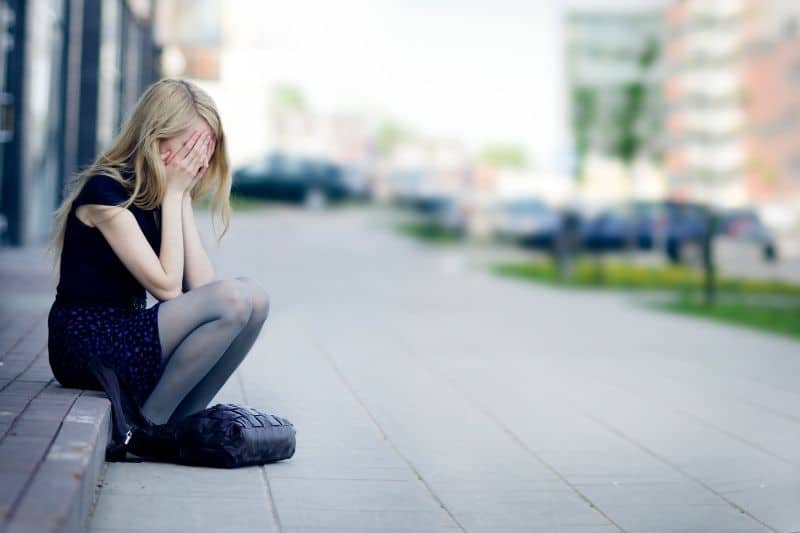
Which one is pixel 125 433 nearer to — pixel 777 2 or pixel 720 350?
pixel 720 350

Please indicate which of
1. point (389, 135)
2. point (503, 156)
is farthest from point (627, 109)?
point (503, 156)

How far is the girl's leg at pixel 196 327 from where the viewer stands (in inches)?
200

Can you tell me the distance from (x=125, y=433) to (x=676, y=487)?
7.37ft

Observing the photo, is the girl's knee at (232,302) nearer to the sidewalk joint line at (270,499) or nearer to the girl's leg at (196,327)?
the girl's leg at (196,327)

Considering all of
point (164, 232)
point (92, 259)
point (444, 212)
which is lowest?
point (444, 212)

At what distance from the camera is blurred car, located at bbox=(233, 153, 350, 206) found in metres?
39.1

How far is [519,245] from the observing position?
33562mm

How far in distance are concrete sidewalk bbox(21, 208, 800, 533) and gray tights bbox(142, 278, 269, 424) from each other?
30 centimetres

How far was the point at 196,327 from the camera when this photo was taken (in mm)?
5117

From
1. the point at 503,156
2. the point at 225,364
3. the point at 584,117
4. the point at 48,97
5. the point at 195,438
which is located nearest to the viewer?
the point at 195,438

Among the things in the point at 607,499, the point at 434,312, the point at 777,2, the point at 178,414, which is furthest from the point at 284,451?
the point at 777,2

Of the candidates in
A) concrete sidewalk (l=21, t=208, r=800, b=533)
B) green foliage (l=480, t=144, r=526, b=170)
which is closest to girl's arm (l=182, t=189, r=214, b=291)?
concrete sidewalk (l=21, t=208, r=800, b=533)

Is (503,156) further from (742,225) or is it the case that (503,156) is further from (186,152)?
(186,152)

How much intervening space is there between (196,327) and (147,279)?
0.87 ft
